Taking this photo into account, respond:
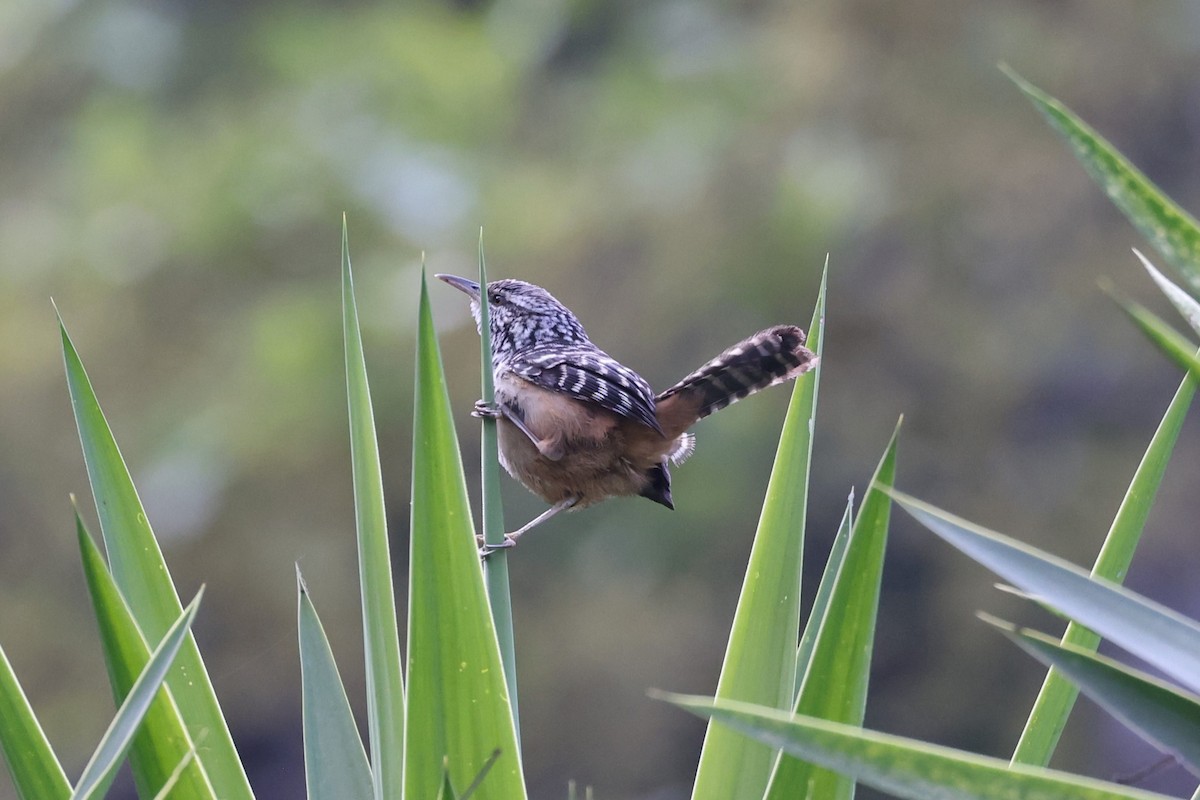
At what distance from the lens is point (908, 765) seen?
1.04m

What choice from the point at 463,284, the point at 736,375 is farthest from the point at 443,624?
the point at 463,284

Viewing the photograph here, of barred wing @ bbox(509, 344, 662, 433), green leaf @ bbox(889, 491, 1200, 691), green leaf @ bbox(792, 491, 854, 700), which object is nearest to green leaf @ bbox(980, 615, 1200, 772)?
green leaf @ bbox(889, 491, 1200, 691)

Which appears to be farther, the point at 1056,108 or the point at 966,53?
the point at 966,53

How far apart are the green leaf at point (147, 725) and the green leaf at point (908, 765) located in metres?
0.67

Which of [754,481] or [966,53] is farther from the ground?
[966,53]

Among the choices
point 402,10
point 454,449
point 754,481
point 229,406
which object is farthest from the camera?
point 402,10

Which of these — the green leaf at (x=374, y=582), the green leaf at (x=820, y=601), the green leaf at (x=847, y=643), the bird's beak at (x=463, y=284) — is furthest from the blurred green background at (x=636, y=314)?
the green leaf at (x=847, y=643)

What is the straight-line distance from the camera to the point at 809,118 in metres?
9.23

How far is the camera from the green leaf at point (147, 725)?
4.64ft

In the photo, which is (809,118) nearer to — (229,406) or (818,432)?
(818,432)

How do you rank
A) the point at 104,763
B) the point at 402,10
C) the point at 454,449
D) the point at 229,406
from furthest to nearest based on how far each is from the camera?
1. the point at 402,10
2. the point at 229,406
3. the point at 454,449
4. the point at 104,763

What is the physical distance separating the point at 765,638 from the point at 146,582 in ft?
2.59

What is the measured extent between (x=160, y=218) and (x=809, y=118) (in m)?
4.41

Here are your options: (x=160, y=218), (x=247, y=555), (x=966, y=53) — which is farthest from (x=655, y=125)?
(x=247, y=555)
